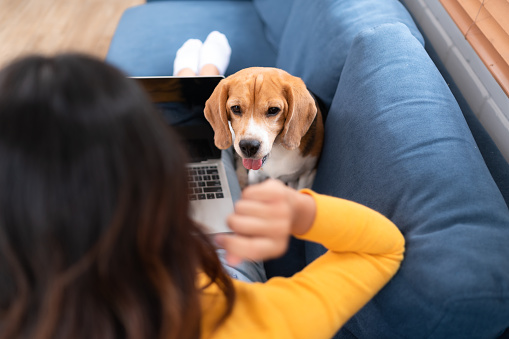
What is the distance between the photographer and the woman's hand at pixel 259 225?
0.53 meters

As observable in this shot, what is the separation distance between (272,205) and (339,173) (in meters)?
0.63

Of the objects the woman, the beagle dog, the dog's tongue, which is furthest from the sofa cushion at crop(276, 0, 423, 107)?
the woman

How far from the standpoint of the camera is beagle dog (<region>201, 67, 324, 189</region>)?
4.23 feet

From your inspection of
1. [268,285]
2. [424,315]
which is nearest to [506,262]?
[424,315]

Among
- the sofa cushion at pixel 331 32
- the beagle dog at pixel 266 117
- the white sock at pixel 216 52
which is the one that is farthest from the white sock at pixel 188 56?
the beagle dog at pixel 266 117

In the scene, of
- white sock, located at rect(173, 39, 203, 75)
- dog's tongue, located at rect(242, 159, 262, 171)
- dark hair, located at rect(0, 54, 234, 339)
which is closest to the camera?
dark hair, located at rect(0, 54, 234, 339)

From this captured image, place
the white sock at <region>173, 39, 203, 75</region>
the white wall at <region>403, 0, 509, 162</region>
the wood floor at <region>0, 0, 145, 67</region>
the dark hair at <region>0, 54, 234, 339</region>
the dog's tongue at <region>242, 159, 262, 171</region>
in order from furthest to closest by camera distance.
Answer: the wood floor at <region>0, 0, 145, 67</region>
the white sock at <region>173, 39, 203, 75</region>
the dog's tongue at <region>242, 159, 262, 171</region>
the white wall at <region>403, 0, 509, 162</region>
the dark hair at <region>0, 54, 234, 339</region>

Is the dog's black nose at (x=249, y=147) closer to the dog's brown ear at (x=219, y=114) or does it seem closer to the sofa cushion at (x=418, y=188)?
the dog's brown ear at (x=219, y=114)

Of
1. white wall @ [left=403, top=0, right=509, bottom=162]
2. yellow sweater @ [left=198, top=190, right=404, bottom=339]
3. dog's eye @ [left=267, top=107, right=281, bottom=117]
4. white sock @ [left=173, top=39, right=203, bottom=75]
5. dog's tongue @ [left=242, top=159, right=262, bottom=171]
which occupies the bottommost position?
white sock @ [left=173, top=39, right=203, bottom=75]

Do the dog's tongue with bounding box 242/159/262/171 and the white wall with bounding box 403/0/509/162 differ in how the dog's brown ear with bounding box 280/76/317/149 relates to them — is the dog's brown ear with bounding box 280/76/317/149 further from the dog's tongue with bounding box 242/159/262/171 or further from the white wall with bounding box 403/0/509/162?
the white wall with bounding box 403/0/509/162

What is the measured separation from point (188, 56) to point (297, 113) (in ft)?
2.95

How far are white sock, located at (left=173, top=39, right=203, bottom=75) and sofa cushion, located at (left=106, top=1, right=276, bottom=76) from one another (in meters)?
0.07

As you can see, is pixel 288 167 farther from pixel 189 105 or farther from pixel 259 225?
pixel 259 225

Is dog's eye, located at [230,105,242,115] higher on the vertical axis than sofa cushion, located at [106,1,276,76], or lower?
higher
